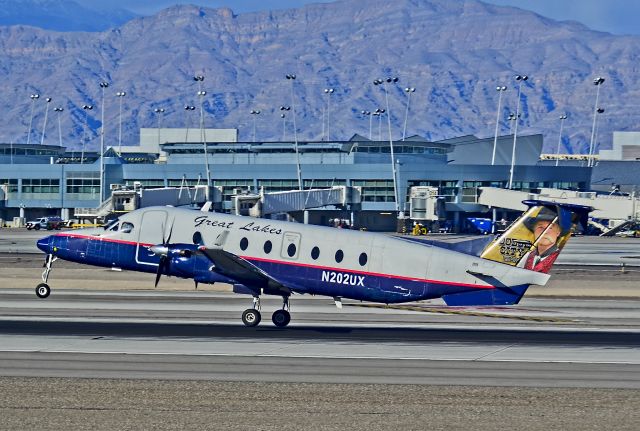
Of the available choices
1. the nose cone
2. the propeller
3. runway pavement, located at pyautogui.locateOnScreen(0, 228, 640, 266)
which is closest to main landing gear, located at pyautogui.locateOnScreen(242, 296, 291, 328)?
the propeller

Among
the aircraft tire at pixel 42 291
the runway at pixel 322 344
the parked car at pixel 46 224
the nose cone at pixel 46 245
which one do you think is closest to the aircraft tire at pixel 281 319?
the runway at pixel 322 344

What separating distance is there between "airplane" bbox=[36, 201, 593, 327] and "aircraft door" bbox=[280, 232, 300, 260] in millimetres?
36

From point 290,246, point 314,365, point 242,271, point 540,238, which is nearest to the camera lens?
Answer: point 314,365

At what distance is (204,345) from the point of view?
39312 mm

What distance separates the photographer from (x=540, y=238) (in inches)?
1748

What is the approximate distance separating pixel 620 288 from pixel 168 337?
116ft

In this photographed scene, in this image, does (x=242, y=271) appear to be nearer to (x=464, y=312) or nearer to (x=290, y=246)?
(x=290, y=246)

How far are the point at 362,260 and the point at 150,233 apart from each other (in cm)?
805

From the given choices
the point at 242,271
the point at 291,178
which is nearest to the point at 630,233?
the point at 291,178

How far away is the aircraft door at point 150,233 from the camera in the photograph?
4562 centimetres

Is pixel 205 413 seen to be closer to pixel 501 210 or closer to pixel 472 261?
pixel 472 261

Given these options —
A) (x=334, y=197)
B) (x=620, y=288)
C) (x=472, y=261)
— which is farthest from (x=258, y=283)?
(x=334, y=197)

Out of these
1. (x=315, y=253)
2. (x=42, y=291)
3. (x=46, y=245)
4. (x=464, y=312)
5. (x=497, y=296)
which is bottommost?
(x=42, y=291)

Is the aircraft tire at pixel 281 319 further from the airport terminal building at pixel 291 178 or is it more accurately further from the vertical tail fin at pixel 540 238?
the airport terminal building at pixel 291 178
